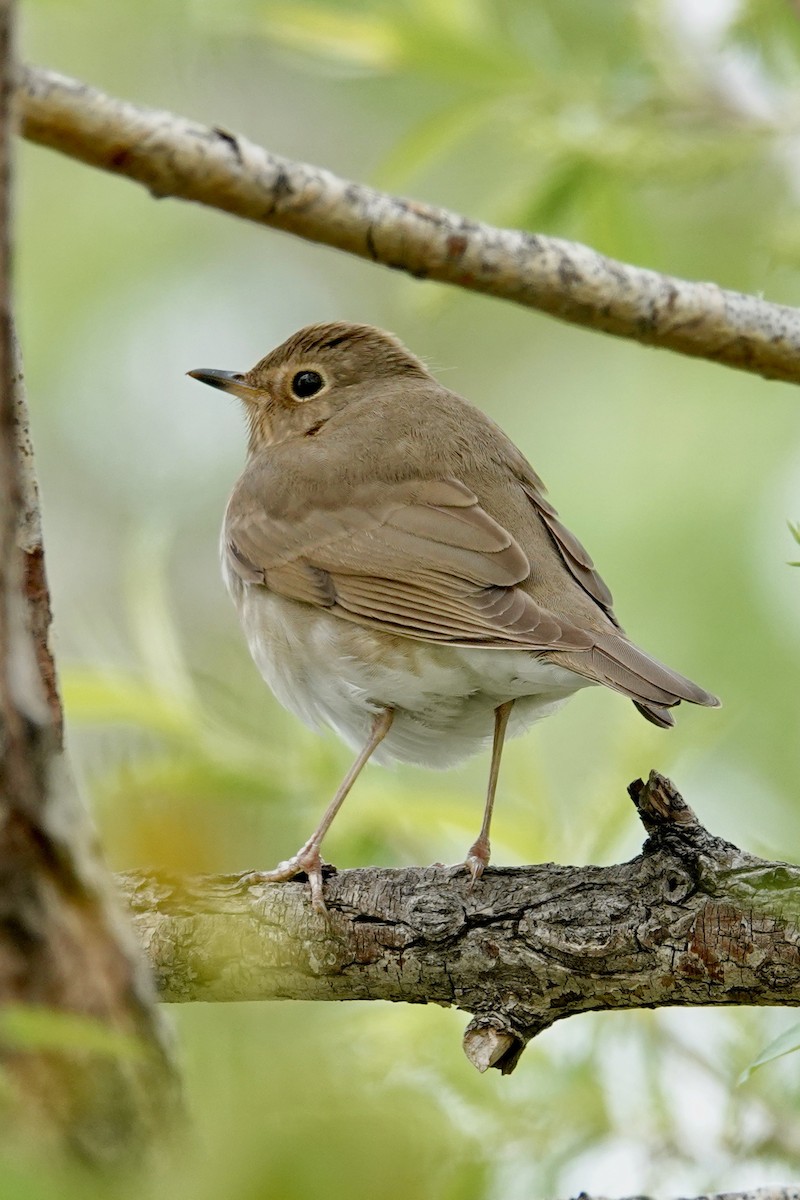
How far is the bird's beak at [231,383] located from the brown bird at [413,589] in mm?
447

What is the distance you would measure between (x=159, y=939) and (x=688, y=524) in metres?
5.08

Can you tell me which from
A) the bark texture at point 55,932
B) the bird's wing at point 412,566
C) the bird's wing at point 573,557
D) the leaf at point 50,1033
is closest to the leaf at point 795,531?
the bark texture at point 55,932

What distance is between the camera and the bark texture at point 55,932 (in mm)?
1447

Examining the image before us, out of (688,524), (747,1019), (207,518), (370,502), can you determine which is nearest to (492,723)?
(370,502)

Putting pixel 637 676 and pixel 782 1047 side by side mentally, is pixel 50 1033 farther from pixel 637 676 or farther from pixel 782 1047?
pixel 637 676

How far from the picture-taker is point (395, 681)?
466 cm

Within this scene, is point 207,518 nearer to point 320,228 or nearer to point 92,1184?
point 320,228

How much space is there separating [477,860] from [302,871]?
0.57 m

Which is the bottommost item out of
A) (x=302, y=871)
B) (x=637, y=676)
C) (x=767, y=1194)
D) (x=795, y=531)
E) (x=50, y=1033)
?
(x=50, y=1033)

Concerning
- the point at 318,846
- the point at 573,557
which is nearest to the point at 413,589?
the point at 573,557

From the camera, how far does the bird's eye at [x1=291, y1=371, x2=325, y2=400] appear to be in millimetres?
6098

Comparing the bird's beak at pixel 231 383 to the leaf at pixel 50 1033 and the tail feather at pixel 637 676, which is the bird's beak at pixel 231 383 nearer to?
the tail feather at pixel 637 676

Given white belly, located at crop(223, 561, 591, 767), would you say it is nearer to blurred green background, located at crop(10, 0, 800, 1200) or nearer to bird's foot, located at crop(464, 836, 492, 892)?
blurred green background, located at crop(10, 0, 800, 1200)

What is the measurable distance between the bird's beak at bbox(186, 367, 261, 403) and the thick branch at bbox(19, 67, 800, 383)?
8.27ft
